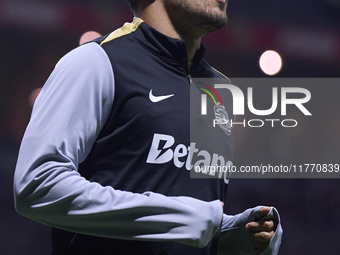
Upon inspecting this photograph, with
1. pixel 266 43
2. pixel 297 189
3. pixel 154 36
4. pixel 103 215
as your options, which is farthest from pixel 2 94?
pixel 103 215

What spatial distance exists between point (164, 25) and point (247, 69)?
15.2ft

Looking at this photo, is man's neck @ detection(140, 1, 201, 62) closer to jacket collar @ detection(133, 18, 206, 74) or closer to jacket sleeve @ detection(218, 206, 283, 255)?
jacket collar @ detection(133, 18, 206, 74)

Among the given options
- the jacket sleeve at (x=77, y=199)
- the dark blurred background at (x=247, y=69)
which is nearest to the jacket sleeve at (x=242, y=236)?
the jacket sleeve at (x=77, y=199)

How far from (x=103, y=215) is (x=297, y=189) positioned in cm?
510

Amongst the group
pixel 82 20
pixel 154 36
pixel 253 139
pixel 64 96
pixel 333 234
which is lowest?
pixel 333 234

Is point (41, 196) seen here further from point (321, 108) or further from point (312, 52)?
point (312, 52)

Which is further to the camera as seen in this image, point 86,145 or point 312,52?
point 312,52

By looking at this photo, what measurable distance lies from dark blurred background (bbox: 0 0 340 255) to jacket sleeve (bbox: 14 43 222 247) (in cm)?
379

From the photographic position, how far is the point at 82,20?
5238mm

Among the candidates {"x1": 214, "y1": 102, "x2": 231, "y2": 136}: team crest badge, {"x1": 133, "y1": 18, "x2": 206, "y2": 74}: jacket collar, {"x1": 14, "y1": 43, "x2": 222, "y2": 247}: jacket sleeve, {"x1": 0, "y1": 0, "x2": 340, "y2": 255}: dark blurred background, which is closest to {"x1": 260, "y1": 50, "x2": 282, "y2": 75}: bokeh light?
{"x1": 0, "y1": 0, "x2": 340, "y2": 255}: dark blurred background

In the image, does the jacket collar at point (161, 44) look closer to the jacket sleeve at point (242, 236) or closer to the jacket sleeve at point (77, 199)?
the jacket sleeve at point (77, 199)

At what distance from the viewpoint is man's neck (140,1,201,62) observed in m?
1.51

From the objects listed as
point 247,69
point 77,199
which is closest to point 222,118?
point 77,199

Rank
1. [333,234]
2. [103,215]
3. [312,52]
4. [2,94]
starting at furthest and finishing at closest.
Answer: [312,52]
[333,234]
[2,94]
[103,215]
